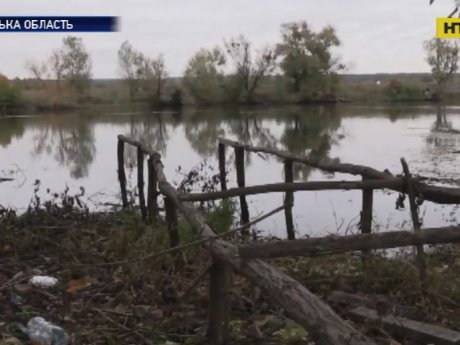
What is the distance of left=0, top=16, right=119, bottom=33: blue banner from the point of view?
8.86 meters

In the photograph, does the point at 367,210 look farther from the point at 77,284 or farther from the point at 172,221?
the point at 77,284

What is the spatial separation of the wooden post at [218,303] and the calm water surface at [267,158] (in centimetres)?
414

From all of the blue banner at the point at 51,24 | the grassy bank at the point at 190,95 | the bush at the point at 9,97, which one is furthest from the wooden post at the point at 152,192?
the bush at the point at 9,97

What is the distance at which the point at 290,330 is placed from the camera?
3.96m

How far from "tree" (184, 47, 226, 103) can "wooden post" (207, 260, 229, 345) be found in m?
60.1

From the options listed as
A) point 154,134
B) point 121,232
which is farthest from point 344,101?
point 121,232

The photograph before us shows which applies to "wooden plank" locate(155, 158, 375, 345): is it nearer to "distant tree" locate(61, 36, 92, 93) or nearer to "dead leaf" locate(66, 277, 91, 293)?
"dead leaf" locate(66, 277, 91, 293)

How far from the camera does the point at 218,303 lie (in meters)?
3.63

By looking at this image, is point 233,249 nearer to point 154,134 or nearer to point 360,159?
point 360,159

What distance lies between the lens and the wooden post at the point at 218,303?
137 inches

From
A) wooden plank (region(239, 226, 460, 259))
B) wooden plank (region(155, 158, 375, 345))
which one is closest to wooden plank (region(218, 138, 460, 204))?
wooden plank (region(239, 226, 460, 259))

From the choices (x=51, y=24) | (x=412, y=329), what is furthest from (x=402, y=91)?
(x=412, y=329)

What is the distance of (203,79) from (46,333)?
60684 millimetres

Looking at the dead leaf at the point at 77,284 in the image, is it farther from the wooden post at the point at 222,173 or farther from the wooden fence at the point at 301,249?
the wooden post at the point at 222,173
